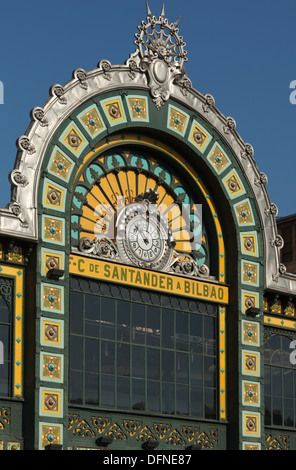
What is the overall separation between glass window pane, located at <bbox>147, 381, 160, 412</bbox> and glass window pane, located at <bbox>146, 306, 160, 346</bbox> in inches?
56.6

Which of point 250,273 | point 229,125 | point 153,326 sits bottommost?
point 153,326

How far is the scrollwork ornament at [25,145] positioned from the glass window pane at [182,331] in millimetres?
8395

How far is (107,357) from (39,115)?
8.52m

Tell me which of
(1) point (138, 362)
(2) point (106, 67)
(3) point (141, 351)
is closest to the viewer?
(1) point (138, 362)

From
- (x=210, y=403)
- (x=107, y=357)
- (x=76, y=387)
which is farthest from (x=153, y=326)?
(x=76, y=387)

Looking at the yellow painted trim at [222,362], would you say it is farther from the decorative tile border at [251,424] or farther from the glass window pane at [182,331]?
the glass window pane at [182,331]

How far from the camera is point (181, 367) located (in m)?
41.3

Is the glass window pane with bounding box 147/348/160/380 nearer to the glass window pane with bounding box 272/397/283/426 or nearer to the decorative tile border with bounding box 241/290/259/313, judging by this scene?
the decorative tile border with bounding box 241/290/259/313

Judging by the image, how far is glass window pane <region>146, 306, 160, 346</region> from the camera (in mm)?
40438

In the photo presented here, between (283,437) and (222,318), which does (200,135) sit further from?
(283,437)

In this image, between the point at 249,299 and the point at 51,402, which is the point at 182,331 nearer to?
the point at 249,299

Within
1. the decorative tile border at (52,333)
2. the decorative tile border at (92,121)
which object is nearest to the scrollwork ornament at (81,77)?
the decorative tile border at (92,121)

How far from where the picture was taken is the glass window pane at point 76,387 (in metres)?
37.8
